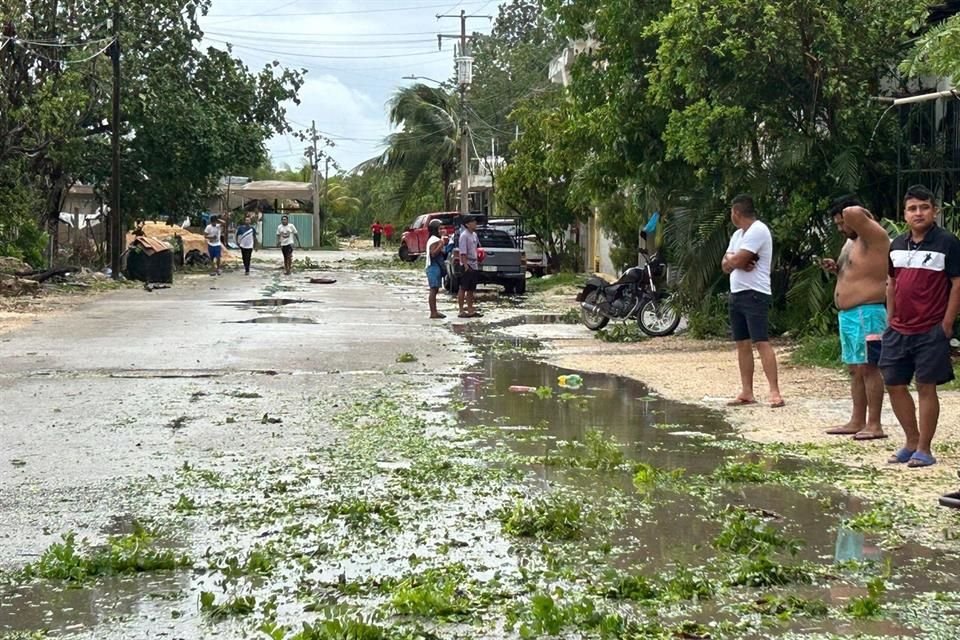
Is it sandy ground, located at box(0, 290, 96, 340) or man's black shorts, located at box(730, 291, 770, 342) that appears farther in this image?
sandy ground, located at box(0, 290, 96, 340)

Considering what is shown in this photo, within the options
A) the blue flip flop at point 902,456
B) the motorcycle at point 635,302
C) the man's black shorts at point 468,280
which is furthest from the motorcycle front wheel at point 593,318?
the blue flip flop at point 902,456

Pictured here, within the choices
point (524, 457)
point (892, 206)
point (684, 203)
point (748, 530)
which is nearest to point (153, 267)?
point (684, 203)

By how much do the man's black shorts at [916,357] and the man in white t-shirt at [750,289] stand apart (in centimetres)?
299

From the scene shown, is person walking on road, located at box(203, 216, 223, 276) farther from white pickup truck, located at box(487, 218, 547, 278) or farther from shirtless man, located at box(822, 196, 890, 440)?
shirtless man, located at box(822, 196, 890, 440)

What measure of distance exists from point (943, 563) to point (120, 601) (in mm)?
3881

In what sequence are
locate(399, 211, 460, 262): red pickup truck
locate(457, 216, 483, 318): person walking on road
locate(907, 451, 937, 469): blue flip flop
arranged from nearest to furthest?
1. locate(907, 451, 937, 469): blue flip flop
2. locate(457, 216, 483, 318): person walking on road
3. locate(399, 211, 460, 262): red pickup truck

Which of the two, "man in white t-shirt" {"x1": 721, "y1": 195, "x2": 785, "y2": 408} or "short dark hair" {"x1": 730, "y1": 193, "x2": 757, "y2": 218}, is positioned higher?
"short dark hair" {"x1": 730, "y1": 193, "x2": 757, "y2": 218}

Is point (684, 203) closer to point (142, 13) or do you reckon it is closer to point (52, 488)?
point (52, 488)

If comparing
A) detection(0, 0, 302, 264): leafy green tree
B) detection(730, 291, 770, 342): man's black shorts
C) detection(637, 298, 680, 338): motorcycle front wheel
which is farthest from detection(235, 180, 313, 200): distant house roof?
detection(730, 291, 770, 342): man's black shorts

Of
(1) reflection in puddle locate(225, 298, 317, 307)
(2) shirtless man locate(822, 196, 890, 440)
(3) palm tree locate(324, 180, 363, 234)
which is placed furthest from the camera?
(3) palm tree locate(324, 180, 363, 234)

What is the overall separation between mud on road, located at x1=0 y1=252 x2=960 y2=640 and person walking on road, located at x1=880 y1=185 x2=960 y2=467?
75cm

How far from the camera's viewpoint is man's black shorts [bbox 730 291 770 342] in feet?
38.7

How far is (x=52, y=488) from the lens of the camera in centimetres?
830

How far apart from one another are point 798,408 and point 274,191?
6340 centimetres
